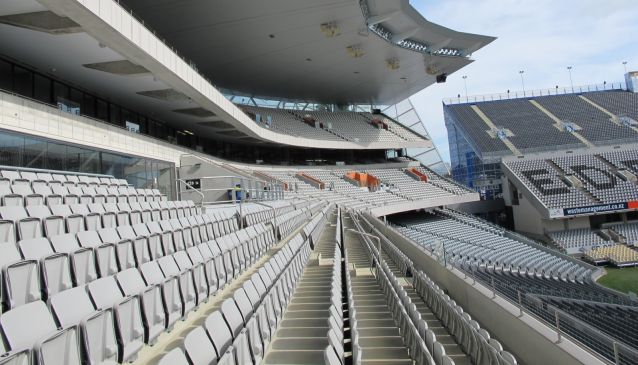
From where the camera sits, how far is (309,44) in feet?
69.7

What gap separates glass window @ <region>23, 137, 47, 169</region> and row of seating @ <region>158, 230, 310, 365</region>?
6619 mm

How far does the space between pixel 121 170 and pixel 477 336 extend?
1082 centimetres

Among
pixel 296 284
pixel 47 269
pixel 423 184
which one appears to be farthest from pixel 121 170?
pixel 423 184

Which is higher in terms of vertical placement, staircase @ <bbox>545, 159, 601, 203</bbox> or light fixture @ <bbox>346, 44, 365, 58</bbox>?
light fixture @ <bbox>346, 44, 365, 58</bbox>

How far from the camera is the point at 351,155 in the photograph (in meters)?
33.1

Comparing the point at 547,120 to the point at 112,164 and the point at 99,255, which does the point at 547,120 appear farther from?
the point at 99,255

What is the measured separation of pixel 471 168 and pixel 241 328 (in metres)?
32.2

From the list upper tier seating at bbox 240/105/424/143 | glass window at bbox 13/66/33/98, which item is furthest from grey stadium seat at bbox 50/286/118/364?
upper tier seating at bbox 240/105/424/143

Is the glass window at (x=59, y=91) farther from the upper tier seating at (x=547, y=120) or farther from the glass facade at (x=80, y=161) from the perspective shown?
the upper tier seating at (x=547, y=120)

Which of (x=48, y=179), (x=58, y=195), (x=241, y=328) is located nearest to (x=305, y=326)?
(x=241, y=328)

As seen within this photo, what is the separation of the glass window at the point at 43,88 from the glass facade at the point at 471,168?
2727 cm

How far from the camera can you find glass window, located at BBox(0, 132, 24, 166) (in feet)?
25.6

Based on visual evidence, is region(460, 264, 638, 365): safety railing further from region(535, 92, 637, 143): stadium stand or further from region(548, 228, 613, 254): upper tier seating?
region(535, 92, 637, 143): stadium stand

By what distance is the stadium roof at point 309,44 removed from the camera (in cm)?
1662
